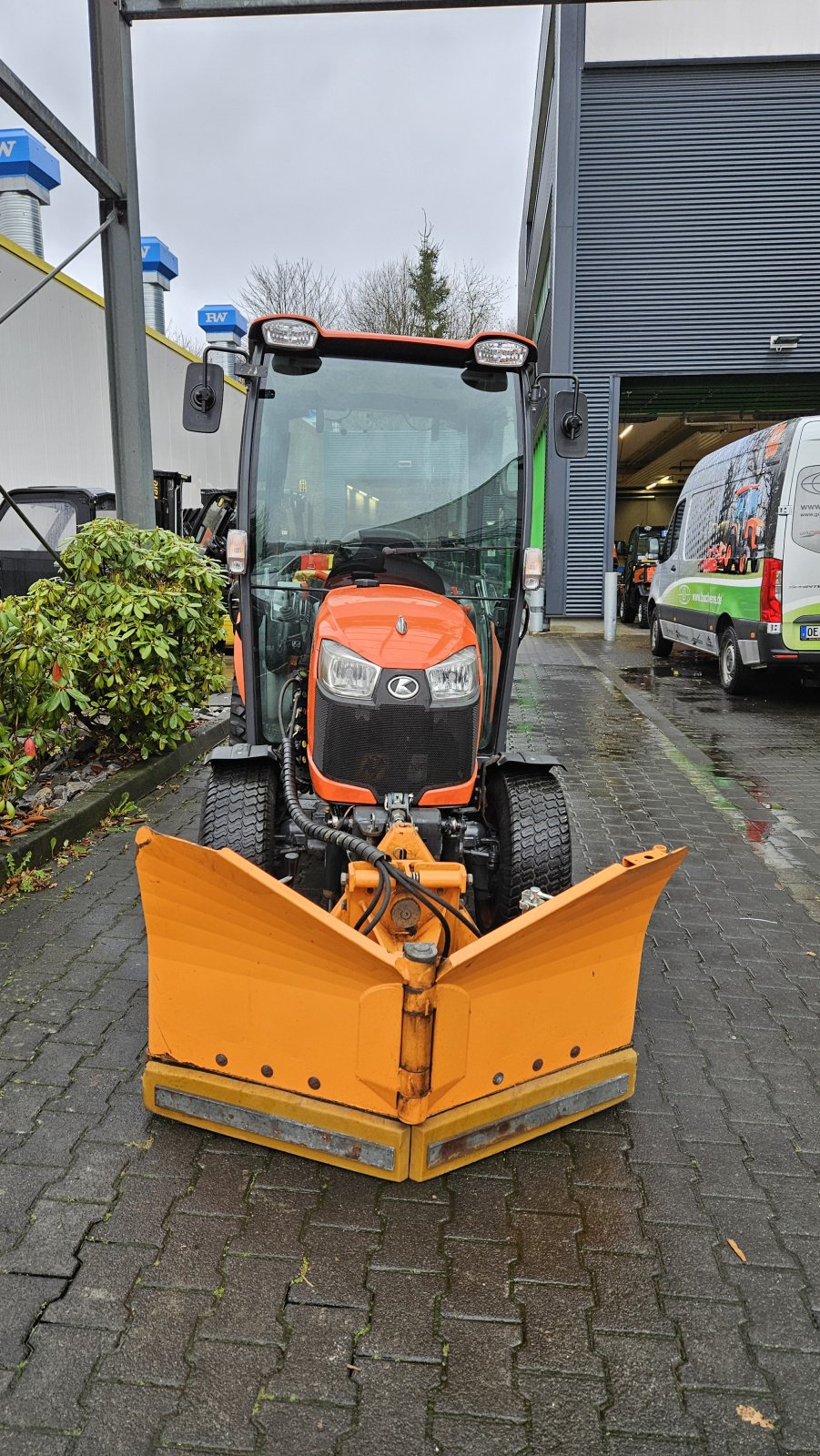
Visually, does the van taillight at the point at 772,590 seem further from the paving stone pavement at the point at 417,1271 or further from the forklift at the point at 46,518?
the paving stone pavement at the point at 417,1271

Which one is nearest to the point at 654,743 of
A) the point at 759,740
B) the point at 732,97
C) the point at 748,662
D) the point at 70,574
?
the point at 759,740

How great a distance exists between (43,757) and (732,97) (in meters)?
16.1

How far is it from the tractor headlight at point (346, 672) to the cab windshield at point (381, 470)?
2.50 feet

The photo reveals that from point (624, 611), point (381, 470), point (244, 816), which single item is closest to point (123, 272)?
point (381, 470)

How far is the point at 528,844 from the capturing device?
370 centimetres

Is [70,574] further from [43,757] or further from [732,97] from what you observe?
[732,97]

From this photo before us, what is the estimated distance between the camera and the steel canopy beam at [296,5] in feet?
20.1

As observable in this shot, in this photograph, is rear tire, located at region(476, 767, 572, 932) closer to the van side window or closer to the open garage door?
the van side window

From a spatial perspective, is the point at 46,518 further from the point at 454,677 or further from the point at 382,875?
the point at 382,875

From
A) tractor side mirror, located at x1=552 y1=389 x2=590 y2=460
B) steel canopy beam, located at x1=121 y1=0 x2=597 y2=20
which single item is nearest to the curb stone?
tractor side mirror, located at x1=552 y1=389 x2=590 y2=460

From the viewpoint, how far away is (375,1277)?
2.26 m

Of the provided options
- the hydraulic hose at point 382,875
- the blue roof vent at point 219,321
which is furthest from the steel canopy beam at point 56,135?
the blue roof vent at point 219,321

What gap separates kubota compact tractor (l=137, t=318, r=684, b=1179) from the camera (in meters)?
2.47

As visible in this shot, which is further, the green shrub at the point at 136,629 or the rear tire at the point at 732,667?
the rear tire at the point at 732,667
